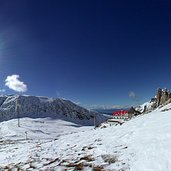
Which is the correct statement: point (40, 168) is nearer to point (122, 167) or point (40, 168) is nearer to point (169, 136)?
point (122, 167)

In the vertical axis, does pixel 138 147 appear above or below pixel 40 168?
above

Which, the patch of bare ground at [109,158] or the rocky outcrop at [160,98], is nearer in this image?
the patch of bare ground at [109,158]

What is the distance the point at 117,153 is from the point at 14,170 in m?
6.44

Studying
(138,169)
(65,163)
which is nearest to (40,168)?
(65,163)

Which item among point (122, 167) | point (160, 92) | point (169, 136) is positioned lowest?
point (122, 167)

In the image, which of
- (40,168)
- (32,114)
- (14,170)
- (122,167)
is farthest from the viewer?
(32,114)

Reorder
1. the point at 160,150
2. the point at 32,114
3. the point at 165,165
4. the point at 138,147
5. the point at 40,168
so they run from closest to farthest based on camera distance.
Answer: the point at 165,165 → the point at 160,150 → the point at 138,147 → the point at 40,168 → the point at 32,114

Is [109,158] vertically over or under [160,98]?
under

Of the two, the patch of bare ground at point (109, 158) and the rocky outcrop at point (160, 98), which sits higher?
the rocky outcrop at point (160, 98)

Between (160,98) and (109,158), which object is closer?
(109,158)

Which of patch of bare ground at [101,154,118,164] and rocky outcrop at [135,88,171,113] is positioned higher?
rocky outcrop at [135,88,171,113]

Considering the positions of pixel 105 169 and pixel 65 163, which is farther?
pixel 65 163

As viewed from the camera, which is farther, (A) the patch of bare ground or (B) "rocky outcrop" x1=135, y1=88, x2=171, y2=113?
(B) "rocky outcrop" x1=135, y1=88, x2=171, y2=113

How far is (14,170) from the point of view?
1305cm
